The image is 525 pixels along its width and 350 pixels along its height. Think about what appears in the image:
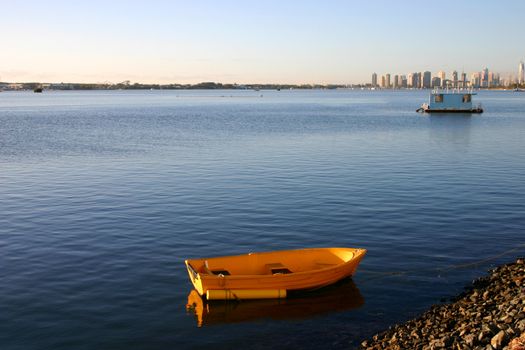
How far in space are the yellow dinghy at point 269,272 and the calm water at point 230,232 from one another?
477 millimetres

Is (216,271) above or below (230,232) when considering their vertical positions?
above

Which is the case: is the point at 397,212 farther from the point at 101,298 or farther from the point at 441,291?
the point at 101,298

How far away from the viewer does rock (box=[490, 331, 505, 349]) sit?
14091mm

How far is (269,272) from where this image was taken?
2239 centimetres

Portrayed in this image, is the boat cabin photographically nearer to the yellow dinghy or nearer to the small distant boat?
the small distant boat

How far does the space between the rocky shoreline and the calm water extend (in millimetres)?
1116

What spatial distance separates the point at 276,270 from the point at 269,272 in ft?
0.90

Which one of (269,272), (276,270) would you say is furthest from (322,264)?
(269,272)

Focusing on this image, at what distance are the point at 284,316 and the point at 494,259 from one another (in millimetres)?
10479

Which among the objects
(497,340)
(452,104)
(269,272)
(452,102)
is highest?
(452,102)

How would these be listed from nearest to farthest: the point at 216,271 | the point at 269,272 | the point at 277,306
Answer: the point at 277,306 < the point at 216,271 < the point at 269,272

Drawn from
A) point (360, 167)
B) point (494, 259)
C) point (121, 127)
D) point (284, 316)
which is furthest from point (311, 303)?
point (121, 127)

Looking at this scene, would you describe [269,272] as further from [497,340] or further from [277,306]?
[497,340]

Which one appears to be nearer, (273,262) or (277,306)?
(277,306)
